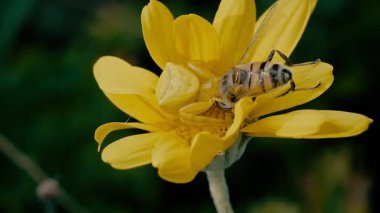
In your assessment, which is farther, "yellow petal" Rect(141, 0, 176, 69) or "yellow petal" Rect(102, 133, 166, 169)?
"yellow petal" Rect(141, 0, 176, 69)

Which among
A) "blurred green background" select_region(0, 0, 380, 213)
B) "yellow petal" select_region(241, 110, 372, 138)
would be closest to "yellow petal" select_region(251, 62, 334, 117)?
"yellow petal" select_region(241, 110, 372, 138)

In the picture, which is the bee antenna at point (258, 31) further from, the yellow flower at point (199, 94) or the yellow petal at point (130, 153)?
the yellow petal at point (130, 153)

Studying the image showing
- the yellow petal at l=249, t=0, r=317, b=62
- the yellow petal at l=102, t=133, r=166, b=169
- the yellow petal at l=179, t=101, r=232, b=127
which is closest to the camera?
the yellow petal at l=102, t=133, r=166, b=169

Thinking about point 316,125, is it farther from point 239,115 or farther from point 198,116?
point 198,116

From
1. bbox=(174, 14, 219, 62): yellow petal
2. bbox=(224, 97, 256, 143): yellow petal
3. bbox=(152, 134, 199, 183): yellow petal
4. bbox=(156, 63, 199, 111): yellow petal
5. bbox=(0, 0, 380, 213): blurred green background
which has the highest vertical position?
bbox=(174, 14, 219, 62): yellow petal

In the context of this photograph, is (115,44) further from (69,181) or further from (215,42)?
(215,42)

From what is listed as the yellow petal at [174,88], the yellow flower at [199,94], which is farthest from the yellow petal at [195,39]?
the yellow petal at [174,88]

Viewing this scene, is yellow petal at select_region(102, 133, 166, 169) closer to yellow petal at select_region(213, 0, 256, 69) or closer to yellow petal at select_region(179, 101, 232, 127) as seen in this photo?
yellow petal at select_region(179, 101, 232, 127)
